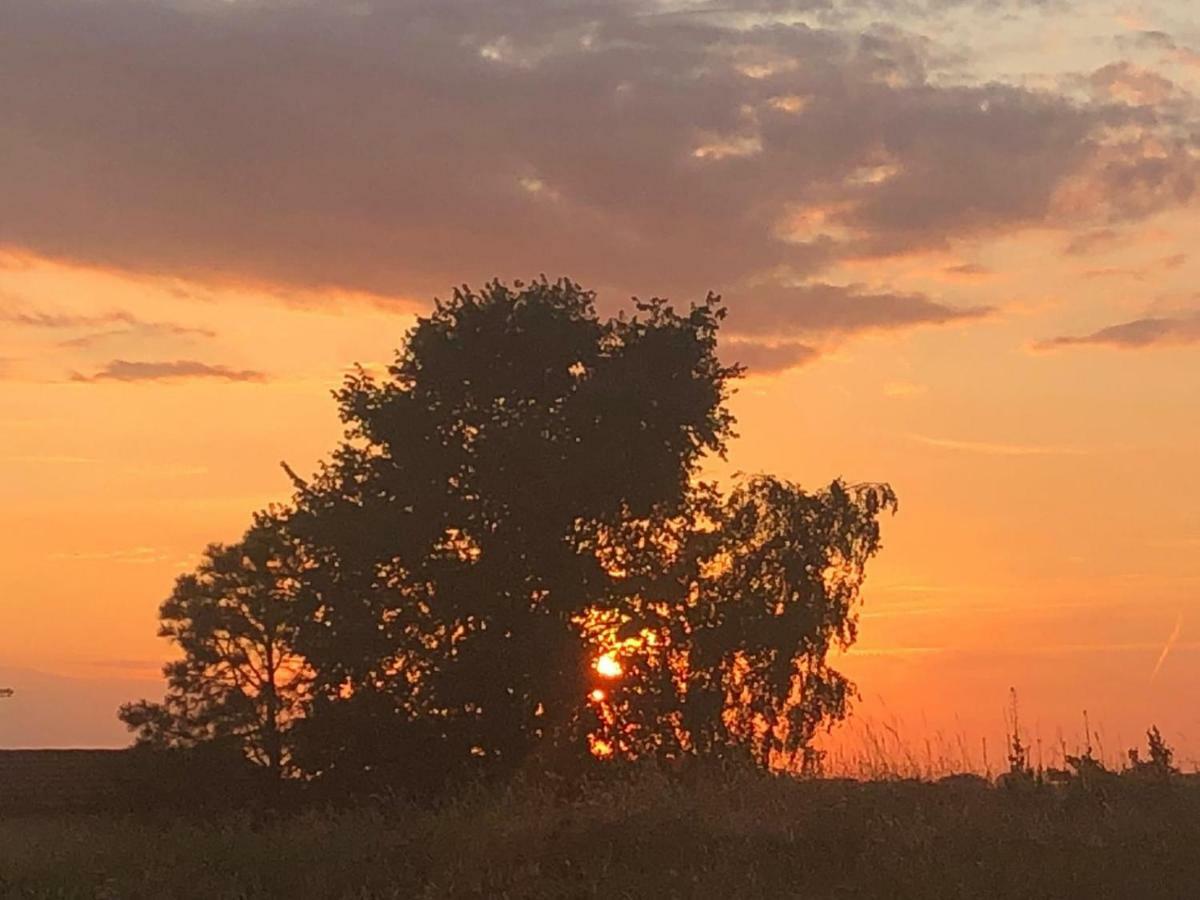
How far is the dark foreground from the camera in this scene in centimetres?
1666

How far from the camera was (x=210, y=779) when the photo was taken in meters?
47.7

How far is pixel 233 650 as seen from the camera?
52062mm

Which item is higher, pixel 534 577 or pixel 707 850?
pixel 534 577

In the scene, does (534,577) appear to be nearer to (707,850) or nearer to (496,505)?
(496,505)

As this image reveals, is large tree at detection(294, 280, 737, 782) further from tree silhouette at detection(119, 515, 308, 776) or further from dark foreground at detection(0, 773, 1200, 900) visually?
dark foreground at detection(0, 773, 1200, 900)

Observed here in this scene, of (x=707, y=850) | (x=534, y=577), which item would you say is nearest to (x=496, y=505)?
(x=534, y=577)

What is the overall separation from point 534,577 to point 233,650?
1268cm

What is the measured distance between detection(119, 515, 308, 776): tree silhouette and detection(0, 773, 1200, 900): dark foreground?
25.2 metres

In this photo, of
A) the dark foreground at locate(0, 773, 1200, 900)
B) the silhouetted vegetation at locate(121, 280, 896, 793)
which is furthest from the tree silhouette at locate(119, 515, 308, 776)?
the dark foreground at locate(0, 773, 1200, 900)

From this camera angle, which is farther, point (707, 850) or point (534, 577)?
point (534, 577)

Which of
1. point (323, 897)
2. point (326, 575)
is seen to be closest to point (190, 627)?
point (326, 575)

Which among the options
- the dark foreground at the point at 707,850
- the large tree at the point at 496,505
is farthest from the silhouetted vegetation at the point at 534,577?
the dark foreground at the point at 707,850

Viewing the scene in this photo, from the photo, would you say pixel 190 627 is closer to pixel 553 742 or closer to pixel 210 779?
pixel 210 779

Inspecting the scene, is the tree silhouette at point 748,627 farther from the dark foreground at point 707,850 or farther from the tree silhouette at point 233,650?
the dark foreground at point 707,850
